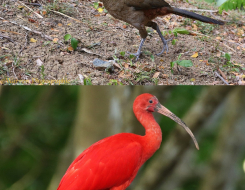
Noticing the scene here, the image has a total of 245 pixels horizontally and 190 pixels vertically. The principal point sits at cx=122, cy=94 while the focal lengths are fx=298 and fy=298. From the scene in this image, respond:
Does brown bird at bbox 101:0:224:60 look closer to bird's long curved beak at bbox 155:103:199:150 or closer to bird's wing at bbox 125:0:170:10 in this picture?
bird's wing at bbox 125:0:170:10

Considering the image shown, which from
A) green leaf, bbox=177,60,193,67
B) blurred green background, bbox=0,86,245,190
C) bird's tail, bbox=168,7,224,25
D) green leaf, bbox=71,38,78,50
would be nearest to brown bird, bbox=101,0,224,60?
bird's tail, bbox=168,7,224,25

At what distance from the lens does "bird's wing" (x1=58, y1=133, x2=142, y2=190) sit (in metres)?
1.27

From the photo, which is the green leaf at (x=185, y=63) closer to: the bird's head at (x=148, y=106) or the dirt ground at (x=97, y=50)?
the dirt ground at (x=97, y=50)

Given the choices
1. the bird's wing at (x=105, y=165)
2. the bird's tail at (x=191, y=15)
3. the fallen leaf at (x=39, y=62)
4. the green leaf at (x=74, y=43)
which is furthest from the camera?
the bird's tail at (x=191, y=15)

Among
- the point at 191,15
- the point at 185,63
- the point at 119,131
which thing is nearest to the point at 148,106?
the point at 119,131

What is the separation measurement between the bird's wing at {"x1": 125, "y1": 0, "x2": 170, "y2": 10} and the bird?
103 cm

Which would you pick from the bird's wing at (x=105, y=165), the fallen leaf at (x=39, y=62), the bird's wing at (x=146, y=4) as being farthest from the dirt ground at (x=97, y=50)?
the bird's wing at (x=105, y=165)

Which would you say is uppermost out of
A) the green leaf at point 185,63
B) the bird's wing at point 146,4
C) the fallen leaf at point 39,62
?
the bird's wing at point 146,4

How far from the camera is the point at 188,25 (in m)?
2.17

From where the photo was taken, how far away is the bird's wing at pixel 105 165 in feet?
4.16

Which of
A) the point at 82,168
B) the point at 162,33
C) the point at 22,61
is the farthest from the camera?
the point at 162,33

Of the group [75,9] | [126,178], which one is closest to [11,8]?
[75,9]

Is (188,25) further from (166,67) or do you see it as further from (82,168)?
(82,168)

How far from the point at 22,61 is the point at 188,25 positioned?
1.28 m
